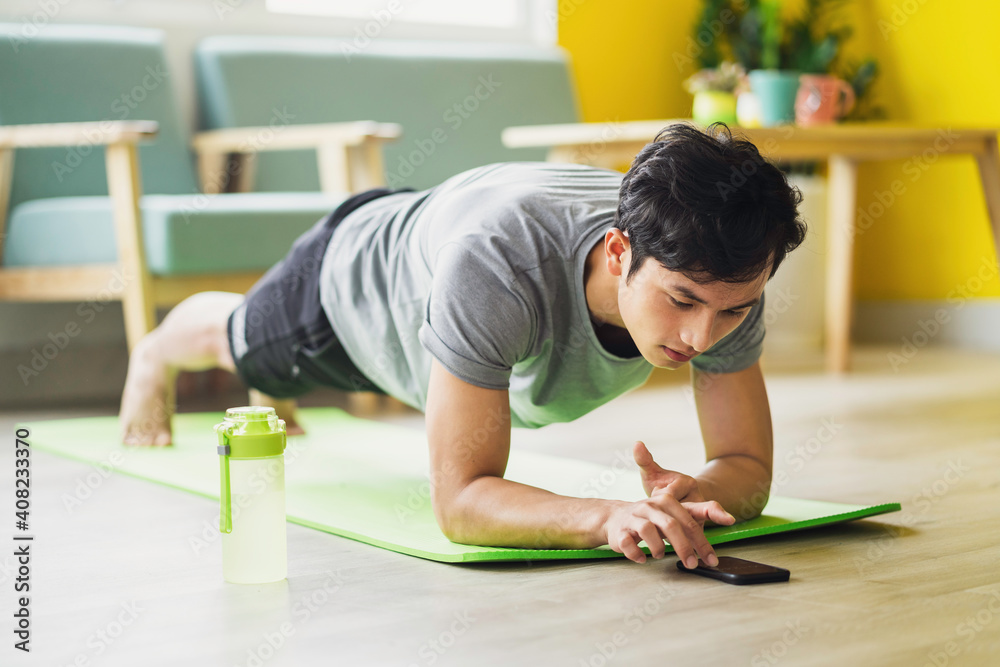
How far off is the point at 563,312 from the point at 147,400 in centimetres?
97

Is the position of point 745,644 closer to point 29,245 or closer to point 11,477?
point 11,477

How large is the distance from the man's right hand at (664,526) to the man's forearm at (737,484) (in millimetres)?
167

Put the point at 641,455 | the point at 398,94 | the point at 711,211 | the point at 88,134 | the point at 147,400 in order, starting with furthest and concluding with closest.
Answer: the point at 398,94, the point at 88,134, the point at 147,400, the point at 641,455, the point at 711,211

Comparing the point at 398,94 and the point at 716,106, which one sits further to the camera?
the point at 398,94

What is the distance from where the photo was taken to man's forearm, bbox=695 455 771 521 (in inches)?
52.1

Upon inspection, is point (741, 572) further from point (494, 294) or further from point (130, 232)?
point (130, 232)

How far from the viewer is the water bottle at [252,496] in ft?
3.77

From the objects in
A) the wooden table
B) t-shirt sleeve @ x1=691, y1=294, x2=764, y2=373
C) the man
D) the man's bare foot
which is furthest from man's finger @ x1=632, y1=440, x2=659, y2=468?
the wooden table

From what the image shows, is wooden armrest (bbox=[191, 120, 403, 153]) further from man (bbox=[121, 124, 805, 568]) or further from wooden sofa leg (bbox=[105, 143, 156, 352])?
man (bbox=[121, 124, 805, 568])

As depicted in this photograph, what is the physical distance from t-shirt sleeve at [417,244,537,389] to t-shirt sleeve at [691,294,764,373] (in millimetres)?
258

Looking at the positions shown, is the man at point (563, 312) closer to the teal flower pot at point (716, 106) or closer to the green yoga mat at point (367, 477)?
the green yoga mat at point (367, 477)

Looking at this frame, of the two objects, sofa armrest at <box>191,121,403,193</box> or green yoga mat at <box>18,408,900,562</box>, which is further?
sofa armrest at <box>191,121,403,193</box>

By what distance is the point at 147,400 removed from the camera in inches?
78.7

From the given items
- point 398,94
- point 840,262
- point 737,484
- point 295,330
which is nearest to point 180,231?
point 295,330
